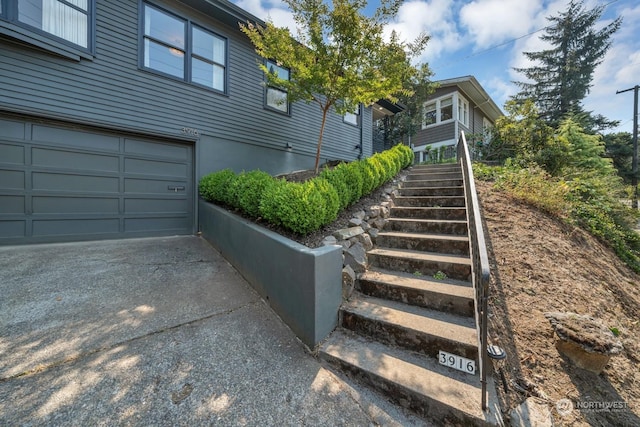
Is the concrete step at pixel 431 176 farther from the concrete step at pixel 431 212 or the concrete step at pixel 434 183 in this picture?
the concrete step at pixel 431 212

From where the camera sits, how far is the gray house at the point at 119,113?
13.8 ft

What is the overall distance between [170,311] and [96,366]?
823 millimetres

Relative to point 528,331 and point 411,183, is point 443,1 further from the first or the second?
point 528,331

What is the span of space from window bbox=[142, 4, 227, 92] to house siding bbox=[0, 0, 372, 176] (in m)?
0.17

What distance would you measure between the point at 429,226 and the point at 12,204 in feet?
22.6

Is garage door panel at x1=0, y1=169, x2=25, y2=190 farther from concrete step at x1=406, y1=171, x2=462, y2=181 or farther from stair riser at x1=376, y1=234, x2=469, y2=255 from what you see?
concrete step at x1=406, y1=171, x2=462, y2=181

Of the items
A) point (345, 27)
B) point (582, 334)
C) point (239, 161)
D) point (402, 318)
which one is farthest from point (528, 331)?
point (239, 161)

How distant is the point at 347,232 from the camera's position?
333cm

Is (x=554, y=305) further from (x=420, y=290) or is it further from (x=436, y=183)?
(x=436, y=183)

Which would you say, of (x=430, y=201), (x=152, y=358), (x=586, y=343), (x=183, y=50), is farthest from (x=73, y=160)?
(x=586, y=343)

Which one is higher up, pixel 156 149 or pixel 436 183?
pixel 156 149

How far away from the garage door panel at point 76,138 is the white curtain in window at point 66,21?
165 centimetres

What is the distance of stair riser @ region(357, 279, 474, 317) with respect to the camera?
2.37 meters

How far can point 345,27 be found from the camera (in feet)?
14.8
